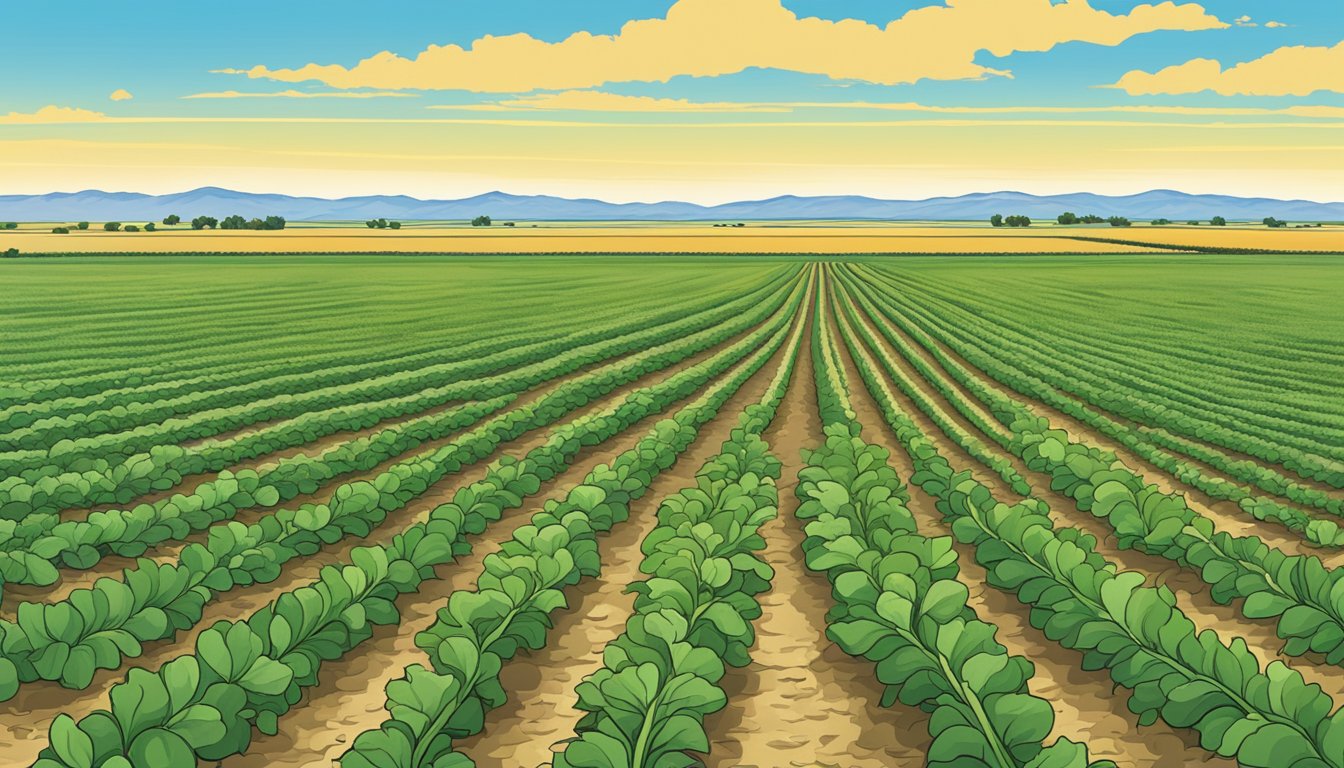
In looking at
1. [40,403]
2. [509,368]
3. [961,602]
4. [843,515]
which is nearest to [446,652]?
[961,602]

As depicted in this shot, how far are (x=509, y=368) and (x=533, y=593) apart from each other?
586 inches

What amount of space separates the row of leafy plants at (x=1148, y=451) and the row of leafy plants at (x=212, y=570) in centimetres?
762

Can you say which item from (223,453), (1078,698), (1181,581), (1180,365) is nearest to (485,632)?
(1078,698)

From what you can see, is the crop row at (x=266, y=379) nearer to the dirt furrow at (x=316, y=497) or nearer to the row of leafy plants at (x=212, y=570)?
the dirt furrow at (x=316, y=497)

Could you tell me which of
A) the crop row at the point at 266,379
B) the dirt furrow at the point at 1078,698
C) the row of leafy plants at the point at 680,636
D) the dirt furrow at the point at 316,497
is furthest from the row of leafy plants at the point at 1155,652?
the crop row at the point at 266,379

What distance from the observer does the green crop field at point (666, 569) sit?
4.50 m

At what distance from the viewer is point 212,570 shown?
6.57 m

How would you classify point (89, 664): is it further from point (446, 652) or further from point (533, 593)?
point (533, 593)

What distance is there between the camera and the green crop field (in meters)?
4.50

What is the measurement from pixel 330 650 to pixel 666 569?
223 cm

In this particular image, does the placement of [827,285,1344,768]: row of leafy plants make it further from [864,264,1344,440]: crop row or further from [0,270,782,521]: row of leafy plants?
[864,264,1344,440]: crop row

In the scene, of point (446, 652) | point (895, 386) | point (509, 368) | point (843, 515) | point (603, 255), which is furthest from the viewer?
point (603, 255)

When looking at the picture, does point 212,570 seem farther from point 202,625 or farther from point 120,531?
point 120,531

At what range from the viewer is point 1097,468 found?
9578 millimetres
